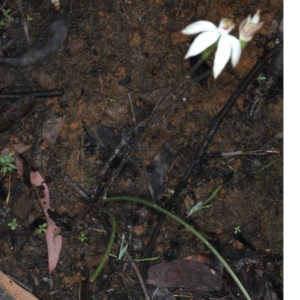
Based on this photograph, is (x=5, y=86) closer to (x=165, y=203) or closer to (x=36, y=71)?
(x=36, y=71)

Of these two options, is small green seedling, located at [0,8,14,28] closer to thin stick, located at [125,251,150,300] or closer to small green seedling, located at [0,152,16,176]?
small green seedling, located at [0,152,16,176]

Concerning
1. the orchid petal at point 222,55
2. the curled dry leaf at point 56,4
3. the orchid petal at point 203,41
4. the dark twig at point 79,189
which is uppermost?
the curled dry leaf at point 56,4

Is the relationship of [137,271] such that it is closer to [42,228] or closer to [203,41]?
[42,228]

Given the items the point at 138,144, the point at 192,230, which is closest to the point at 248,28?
the point at 138,144

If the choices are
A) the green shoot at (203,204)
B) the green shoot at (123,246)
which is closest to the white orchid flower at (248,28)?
the green shoot at (203,204)

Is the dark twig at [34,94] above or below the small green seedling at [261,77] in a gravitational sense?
above

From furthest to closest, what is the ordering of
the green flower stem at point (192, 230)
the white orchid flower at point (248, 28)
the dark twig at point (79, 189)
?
the dark twig at point (79, 189) → the green flower stem at point (192, 230) → the white orchid flower at point (248, 28)

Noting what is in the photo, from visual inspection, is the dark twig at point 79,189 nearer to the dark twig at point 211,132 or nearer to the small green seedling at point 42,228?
the small green seedling at point 42,228

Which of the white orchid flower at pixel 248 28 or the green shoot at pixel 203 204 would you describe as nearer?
the white orchid flower at pixel 248 28
